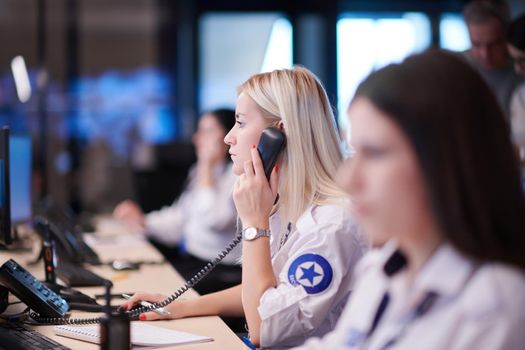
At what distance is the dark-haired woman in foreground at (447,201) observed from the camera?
0.96 meters

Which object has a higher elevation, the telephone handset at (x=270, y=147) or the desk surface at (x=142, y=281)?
the telephone handset at (x=270, y=147)

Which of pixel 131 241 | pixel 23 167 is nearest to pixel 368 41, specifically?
pixel 131 241

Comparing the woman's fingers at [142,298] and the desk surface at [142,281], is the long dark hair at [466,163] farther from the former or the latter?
the woman's fingers at [142,298]

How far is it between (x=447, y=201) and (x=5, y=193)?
168cm

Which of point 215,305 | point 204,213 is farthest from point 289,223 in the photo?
point 204,213

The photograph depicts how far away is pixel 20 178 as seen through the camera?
10.2 ft

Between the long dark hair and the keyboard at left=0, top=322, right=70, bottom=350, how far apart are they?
918 millimetres

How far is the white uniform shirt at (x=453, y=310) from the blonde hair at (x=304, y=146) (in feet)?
2.57

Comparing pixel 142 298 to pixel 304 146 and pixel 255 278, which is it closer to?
pixel 255 278

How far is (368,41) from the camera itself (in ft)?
22.9

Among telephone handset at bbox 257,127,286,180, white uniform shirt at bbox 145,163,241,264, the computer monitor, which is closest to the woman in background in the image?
white uniform shirt at bbox 145,163,241,264

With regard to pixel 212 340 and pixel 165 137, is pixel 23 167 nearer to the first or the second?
pixel 212 340

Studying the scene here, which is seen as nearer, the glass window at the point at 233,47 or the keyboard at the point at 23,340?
the keyboard at the point at 23,340

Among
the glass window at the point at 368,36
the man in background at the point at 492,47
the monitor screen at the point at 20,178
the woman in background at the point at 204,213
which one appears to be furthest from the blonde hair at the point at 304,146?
the glass window at the point at 368,36
